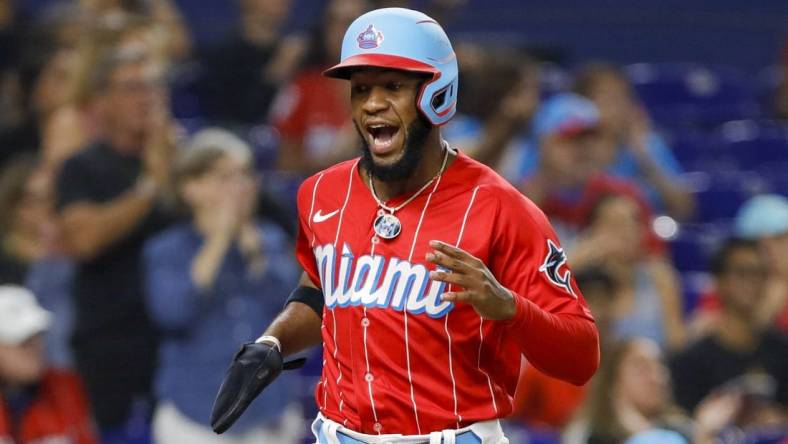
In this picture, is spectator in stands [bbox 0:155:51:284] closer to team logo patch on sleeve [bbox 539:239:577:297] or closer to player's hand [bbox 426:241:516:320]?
team logo patch on sleeve [bbox 539:239:577:297]

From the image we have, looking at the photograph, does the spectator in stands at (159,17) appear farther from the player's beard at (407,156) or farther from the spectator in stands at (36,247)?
the player's beard at (407,156)

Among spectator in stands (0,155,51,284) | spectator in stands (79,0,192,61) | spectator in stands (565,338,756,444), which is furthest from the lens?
spectator in stands (79,0,192,61)

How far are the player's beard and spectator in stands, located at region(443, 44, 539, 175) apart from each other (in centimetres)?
355

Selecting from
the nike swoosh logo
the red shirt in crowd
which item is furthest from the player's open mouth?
the red shirt in crowd

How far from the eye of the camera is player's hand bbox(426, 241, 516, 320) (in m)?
3.05

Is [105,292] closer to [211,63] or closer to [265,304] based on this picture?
[265,304]

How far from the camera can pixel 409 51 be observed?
3.34 metres

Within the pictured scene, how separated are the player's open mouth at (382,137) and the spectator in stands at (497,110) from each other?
3.58m

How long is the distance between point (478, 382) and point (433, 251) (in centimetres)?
38

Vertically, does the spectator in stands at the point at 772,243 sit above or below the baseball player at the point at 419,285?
below

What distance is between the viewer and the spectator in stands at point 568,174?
22.7ft

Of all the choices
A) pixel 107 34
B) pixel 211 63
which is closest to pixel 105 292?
pixel 107 34

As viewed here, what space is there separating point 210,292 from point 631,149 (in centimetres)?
300

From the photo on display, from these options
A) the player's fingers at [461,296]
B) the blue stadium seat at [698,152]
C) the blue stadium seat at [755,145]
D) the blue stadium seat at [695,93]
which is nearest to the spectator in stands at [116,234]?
the player's fingers at [461,296]
